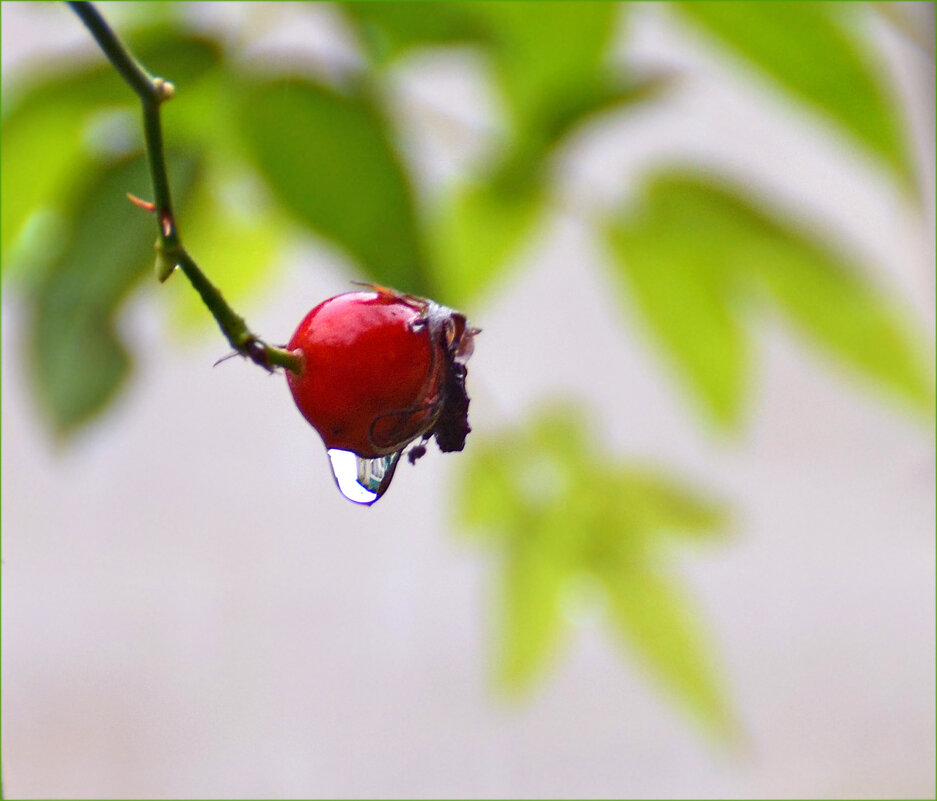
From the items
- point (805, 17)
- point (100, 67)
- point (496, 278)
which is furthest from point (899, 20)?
point (100, 67)

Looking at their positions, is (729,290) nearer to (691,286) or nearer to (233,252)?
(691,286)

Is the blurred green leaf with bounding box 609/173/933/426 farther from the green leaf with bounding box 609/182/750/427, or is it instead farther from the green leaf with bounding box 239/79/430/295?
the green leaf with bounding box 239/79/430/295

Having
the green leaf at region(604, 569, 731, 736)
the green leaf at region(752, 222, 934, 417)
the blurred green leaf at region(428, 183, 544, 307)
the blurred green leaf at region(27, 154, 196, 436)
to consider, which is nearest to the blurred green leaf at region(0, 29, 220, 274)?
the blurred green leaf at region(27, 154, 196, 436)

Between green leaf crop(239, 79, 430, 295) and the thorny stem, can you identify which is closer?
the thorny stem

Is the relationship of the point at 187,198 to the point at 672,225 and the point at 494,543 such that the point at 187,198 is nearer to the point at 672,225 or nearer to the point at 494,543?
the point at 672,225

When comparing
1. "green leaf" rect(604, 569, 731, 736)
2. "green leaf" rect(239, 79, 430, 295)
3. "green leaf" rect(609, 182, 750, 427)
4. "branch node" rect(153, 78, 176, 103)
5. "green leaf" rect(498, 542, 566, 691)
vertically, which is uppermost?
"branch node" rect(153, 78, 176, 103)

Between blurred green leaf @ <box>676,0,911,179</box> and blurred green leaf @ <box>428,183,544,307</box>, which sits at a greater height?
blurred green leaf @ <box>676,0,911,179</box>

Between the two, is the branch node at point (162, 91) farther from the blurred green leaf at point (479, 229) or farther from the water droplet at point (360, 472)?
the blurred green leaf at point (479, 229)

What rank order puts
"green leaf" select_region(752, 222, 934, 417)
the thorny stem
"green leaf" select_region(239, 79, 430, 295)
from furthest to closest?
"green leaf" select_region(752, 222, 934, 417), "green leaf" select_region(239, 79, 430, 295), the thorny stem
